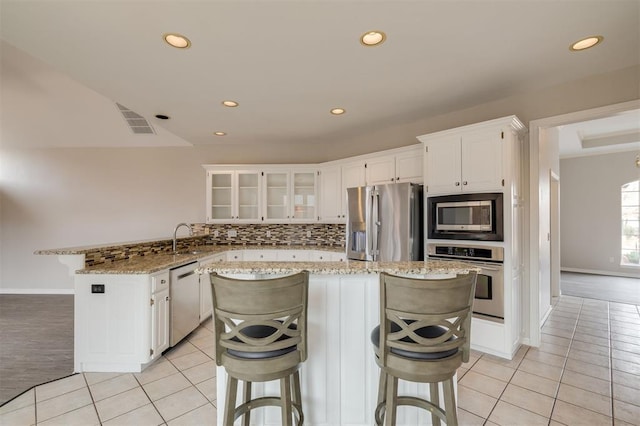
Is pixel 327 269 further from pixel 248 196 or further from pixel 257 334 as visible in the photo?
pixel 248 196

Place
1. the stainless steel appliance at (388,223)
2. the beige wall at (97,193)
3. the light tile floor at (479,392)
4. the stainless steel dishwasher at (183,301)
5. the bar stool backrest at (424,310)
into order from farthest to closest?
the beige wall at (97,193) < the stainless steel appliance at (388,223) < the stainless steel dishwasher at (183,301) < the light tile floor at (479,392) < the bar stool backrest at (424,310)

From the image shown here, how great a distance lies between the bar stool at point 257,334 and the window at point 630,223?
883 cm

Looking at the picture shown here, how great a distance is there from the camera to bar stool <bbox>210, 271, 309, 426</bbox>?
1.32m

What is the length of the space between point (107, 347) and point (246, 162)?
11.4 feet

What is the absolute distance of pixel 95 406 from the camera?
79.9 inches

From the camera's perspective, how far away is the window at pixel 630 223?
6.46 metres

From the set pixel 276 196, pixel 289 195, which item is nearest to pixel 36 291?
pixel 276 196

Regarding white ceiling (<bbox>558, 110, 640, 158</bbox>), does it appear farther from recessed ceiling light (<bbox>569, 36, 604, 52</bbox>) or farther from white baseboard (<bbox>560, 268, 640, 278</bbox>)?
recessed ceiling light (<bbox>569, 36, 604, 52</bbox>)

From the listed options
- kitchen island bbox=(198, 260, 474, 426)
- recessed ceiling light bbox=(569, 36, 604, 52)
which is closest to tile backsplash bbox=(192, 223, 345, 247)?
kitchen island bbox=(198, 260, 474, 426)

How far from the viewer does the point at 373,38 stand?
6.72ft

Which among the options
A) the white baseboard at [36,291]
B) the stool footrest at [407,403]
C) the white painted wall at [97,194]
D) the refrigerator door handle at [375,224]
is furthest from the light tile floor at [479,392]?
the white baseboard at [36,291]

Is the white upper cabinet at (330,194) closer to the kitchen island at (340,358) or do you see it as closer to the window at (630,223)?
the kitchen island at (340,358)

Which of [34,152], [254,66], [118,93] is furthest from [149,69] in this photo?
[34,152]

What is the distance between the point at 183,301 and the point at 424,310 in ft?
8.89
